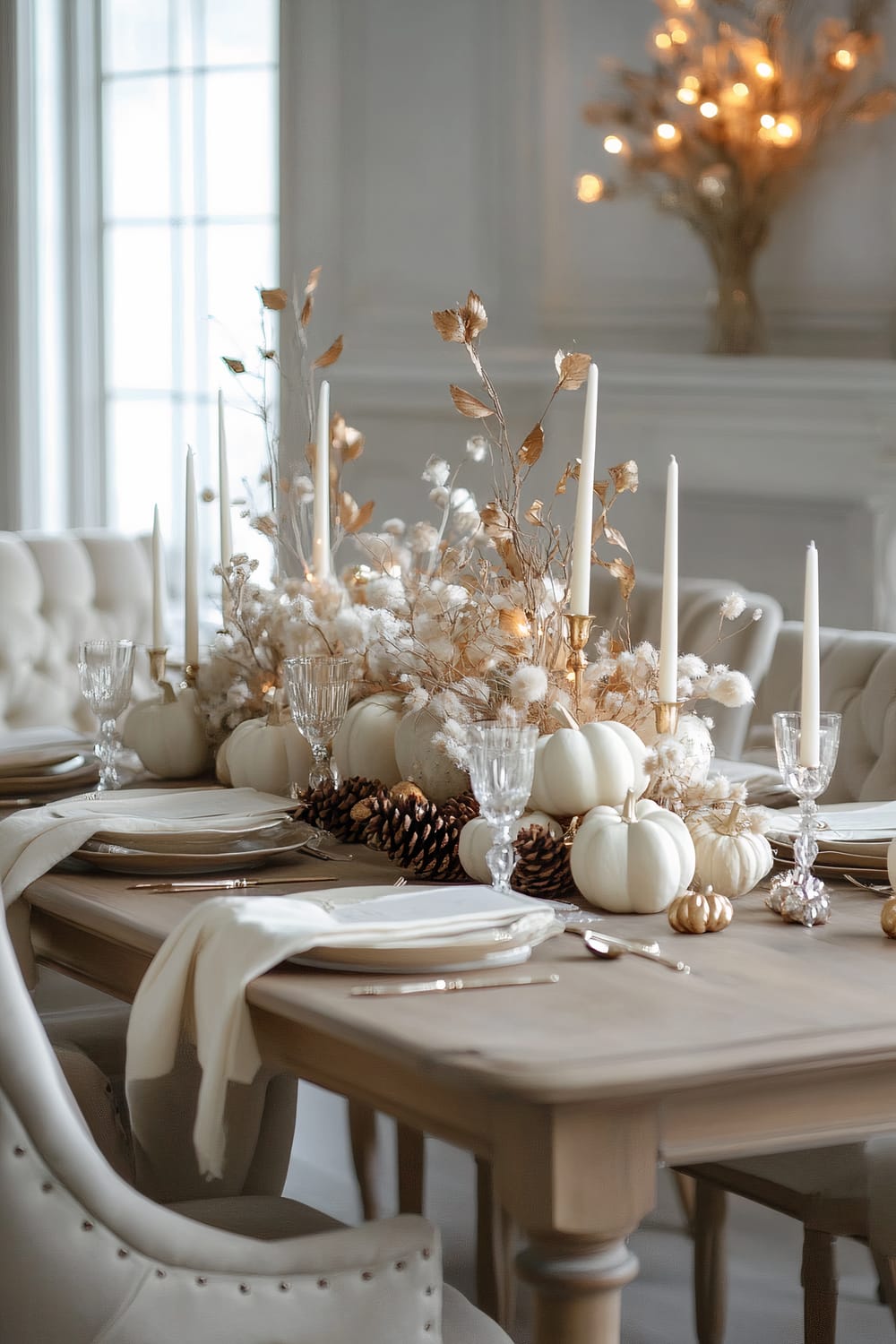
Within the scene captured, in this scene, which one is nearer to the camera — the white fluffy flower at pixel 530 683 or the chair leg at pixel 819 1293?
the white fluffy flower at pixel 530 683

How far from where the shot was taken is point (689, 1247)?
266 centimetres

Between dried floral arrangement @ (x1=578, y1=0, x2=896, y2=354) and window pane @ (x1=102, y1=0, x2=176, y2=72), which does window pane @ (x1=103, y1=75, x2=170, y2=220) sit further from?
dried floral arrangement @ (x1=578, y1=0, x2=896, y2=354)

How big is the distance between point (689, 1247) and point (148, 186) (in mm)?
3543

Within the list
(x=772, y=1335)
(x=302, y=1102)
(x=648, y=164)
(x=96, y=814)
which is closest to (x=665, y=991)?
(x=96, y=814)

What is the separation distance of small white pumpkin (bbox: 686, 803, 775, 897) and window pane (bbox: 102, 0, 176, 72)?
406 cm

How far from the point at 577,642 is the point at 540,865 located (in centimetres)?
20

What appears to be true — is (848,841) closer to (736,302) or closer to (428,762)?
(428,762)

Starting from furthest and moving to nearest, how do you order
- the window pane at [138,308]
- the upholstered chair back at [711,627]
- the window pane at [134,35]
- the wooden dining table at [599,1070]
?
1. the window pane at [138,308]
2. the window pane at [134,35]
3. the upholstered chair back at [711,627]
4. the wooden dining table at [599,1070]

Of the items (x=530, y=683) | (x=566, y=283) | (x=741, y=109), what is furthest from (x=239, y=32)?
(x=530, y=683)

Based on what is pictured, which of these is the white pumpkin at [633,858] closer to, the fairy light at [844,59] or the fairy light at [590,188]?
the fairy light at [844,59]

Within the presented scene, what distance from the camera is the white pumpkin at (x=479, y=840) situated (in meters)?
1.52

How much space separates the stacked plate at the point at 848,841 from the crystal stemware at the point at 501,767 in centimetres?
31

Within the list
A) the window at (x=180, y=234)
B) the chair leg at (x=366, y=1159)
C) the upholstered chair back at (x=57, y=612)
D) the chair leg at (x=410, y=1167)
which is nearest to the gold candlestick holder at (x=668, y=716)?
the chair leg at (x=410, y=1167)

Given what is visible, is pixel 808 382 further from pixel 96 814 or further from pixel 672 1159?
pixel 672 1159
